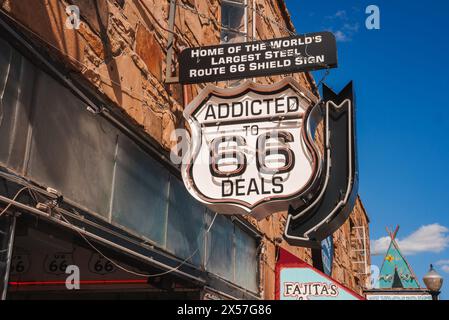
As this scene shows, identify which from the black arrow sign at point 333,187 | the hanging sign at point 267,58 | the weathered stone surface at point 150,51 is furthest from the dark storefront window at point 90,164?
the black arrow sign at point 333,187

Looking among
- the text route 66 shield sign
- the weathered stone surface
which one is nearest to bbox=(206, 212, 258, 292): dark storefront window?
the text route 66 shield sign

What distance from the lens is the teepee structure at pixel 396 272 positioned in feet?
86.9

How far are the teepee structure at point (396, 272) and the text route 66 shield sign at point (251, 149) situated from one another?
2150cm

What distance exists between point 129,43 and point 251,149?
1835mm

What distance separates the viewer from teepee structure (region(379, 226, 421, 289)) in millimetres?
26484

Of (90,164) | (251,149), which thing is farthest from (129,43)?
(251,149)

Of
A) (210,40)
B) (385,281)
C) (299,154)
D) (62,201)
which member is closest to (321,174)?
(299,154)

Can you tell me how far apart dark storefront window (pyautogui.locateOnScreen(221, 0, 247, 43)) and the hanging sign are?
372 cm

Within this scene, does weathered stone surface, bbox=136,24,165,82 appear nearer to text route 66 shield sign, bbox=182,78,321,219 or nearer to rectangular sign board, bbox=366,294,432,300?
text route 66 shield sign, bbox=182,78,321,219

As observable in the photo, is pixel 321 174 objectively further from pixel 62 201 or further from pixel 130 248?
pixel 62 201

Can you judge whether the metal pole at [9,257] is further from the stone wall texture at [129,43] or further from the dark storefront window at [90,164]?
the stone wall texture at [129,43]

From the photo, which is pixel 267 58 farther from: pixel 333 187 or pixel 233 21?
pixel 233 21

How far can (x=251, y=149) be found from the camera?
649cm
